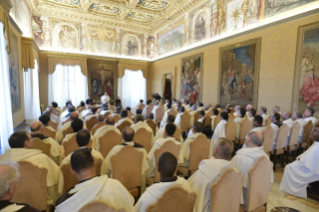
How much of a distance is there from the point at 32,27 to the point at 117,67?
6.46m

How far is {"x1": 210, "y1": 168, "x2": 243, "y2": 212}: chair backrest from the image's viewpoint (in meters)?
1.79

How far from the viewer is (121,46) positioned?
15.5 meters

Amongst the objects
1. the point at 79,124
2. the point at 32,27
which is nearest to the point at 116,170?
the point at 79,124

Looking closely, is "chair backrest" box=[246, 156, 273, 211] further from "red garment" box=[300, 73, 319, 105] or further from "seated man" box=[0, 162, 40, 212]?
"red garment" box=[300, 73, 319, 105]

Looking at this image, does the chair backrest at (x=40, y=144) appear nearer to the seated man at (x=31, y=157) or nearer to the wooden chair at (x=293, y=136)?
the seated man at (x=31, y=157)

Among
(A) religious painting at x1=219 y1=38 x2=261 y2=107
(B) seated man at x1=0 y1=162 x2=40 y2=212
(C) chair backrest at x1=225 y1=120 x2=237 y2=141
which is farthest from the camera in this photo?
(A) religious painting at x1=219 y1=38 x2=261 y2=107

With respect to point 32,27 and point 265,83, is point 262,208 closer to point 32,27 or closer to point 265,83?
point 265,83

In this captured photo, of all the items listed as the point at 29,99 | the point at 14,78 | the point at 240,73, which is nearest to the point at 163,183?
the point at 14,78

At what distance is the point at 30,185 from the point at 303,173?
444 cm

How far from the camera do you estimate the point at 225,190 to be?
6.09 ft

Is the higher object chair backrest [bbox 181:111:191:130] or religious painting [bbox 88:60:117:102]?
religious painting [bbox 88:60:117:102]

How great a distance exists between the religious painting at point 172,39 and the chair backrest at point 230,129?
30.5ft

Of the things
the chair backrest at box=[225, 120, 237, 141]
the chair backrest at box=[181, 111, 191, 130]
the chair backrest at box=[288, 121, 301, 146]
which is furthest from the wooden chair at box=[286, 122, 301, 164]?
the chair backrest at box=[181, 111, 191, 130]

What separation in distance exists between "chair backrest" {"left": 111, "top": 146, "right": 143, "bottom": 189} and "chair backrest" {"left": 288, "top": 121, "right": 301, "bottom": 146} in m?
4.08
